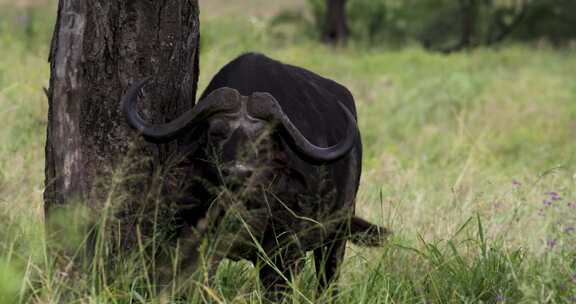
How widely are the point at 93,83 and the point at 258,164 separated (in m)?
0.83

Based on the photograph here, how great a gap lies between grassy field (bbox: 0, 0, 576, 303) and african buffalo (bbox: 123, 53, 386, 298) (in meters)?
0.23

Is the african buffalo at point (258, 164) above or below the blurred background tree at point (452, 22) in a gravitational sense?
above

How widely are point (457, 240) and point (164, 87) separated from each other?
6.12ft

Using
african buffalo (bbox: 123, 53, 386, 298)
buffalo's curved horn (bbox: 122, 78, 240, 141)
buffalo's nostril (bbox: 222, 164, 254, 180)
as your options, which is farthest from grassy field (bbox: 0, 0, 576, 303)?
buffalo's curved horn (bbox: 122, 78, 240, 141)

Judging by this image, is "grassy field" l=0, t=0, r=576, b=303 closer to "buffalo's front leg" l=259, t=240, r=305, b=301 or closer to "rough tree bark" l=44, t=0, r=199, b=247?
"buffalo's front leg" l=259, t=240, r=305, b=301

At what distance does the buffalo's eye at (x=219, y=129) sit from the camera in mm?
3893

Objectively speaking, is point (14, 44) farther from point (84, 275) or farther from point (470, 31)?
point (470, 31)

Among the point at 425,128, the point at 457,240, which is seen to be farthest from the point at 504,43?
the point at 457,240

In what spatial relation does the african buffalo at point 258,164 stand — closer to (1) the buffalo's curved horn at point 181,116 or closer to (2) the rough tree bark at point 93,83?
(1) the buffalo's curved horn at point 181,116

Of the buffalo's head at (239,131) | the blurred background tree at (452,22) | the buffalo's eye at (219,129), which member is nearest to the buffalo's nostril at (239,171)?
the buffalo's head at (239,131)

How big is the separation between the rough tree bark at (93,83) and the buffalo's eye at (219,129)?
0.37m

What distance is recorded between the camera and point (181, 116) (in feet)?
12.5

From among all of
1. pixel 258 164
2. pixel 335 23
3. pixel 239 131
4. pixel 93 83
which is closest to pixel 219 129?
pixel 239 131

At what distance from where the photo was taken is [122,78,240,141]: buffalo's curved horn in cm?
377
